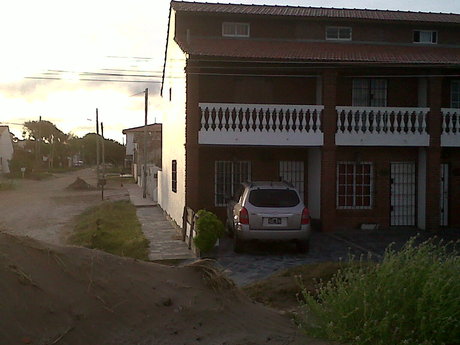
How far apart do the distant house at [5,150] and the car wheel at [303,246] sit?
6559 centimetres

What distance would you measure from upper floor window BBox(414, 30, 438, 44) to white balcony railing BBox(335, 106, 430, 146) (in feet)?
15.2

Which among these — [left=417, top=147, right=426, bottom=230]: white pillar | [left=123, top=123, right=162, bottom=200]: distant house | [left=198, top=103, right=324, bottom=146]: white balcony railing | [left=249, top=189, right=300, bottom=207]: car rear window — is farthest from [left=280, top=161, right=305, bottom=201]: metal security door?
[left=123, top=123, right=162, bottom=200]: distant house

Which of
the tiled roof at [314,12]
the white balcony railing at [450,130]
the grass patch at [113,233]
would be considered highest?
the tiled roof at [314,12]

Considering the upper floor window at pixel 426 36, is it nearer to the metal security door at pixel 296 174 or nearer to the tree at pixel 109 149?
the metal security door at pixel 296 174

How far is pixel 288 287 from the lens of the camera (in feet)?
29.4

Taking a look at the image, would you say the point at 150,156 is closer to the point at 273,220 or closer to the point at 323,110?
the point at 323,110

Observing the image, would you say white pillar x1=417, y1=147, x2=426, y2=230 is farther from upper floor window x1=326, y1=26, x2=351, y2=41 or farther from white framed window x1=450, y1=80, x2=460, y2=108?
upper floor window x1=326, y1=26, x2=351, y2=41

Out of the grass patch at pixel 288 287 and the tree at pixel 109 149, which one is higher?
the tree at pixel 109 149

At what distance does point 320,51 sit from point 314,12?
338 centimetres

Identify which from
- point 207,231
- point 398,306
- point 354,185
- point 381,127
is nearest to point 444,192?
point 354,185

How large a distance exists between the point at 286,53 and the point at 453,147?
238 inches

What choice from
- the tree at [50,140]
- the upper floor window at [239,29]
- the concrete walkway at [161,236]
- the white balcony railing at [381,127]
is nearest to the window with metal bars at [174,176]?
the concrete walkway at [161,236]

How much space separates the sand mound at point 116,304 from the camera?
5742 mm

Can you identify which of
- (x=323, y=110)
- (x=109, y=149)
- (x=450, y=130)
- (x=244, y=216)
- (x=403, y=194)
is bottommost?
(x=244, y=216)
